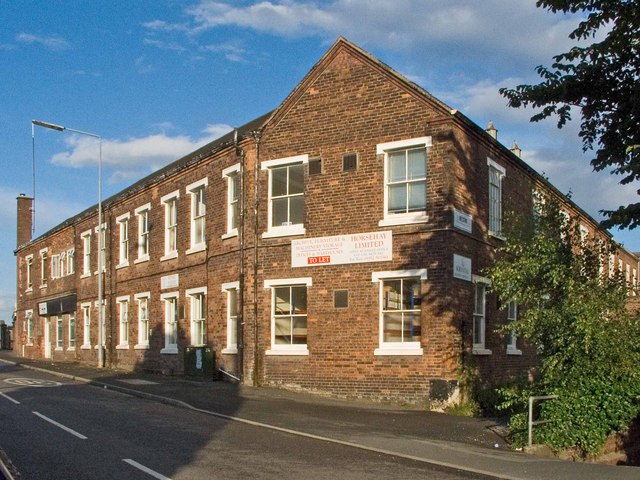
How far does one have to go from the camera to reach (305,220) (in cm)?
2023

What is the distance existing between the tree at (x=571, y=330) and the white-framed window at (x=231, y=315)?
10.0 m

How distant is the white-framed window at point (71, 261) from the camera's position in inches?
1472

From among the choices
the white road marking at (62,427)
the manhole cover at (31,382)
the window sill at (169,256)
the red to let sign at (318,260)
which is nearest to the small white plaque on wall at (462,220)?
the red to let sign at (318,260)

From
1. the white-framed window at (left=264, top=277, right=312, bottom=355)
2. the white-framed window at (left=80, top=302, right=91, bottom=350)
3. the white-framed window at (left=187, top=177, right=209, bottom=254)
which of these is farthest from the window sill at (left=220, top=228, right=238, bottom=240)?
the white-framed window at (left=80, top=302, right=91, bottom=350)

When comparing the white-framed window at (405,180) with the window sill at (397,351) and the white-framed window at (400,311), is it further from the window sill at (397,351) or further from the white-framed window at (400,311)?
the window sill at (397,351)

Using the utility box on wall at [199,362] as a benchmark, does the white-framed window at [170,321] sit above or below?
above

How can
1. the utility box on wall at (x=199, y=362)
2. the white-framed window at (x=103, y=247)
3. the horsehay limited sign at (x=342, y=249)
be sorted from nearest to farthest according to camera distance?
the horsehay limited sign at (x=342, y=249), the utility box on wall at (x=199, y=362), the white-framed window at (x=103, y=247)

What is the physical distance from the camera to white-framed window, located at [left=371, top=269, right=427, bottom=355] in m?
18.3

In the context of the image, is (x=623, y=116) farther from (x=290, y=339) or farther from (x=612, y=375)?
(x=290, y=339)

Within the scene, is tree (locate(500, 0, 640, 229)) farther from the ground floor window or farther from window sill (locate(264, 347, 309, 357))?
the ground floor window

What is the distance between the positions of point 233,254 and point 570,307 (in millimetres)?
11756

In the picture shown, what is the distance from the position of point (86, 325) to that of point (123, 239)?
6.63 metres

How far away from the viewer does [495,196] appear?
846 inches

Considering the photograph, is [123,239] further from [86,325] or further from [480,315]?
[480,315]
